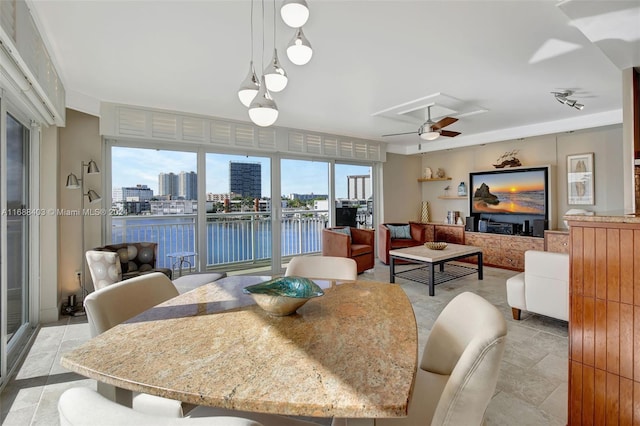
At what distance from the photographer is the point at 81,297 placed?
144 inches

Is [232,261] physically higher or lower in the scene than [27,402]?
higher

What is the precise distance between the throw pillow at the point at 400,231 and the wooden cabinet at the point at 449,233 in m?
0.85

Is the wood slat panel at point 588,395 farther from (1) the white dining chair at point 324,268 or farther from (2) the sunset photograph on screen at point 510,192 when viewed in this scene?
(2) the sunset photograph on screen at point 510,192

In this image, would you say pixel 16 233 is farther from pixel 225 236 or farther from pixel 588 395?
pixel 588 395

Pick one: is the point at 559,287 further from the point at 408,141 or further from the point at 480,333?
the point at 408,141

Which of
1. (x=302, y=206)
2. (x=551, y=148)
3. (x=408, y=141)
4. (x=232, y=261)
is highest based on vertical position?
(x=408, y=141)

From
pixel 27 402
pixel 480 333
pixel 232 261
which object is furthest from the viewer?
pixel 232 261

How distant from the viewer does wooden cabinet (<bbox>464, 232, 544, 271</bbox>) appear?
5160mm

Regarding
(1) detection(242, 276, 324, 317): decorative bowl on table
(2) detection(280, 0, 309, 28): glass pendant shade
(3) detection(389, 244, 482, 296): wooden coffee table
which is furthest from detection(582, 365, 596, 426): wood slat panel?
(3) detection(389, 244, 482, 296): wooden coffee table

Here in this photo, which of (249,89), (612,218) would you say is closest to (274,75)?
(249,89)

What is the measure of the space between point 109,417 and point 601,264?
6.63 feet

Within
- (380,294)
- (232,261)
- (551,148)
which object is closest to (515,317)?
(380,294)

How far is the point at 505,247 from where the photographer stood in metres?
5.43

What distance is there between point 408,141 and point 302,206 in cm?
278
